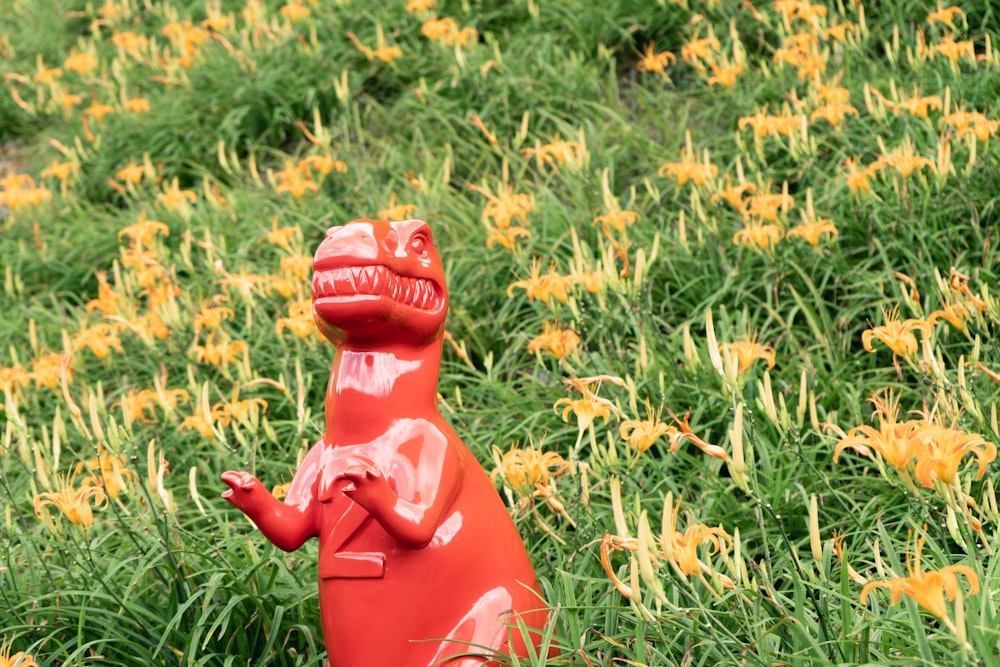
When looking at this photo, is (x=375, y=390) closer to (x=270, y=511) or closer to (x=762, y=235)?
(x=270, y=511)

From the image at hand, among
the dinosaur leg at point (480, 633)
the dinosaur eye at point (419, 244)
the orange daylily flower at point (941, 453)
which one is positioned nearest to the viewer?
the orange daylily flower at point (941, 453)

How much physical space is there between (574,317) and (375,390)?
1.30m

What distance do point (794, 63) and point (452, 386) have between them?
89.7 inches

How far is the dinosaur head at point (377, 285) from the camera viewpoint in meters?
2.10

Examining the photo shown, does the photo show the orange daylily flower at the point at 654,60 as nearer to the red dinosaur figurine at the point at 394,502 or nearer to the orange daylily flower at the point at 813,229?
the orange daylily flower at the point at 813,229

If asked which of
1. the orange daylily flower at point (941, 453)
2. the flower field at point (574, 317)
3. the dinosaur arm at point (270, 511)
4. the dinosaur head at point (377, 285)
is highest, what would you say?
the dinosaur head at point (377, 285)

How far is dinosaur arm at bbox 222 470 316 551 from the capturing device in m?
2.09

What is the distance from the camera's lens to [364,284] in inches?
82.4

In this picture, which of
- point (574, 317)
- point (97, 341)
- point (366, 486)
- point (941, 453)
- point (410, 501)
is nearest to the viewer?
point (941, 453)

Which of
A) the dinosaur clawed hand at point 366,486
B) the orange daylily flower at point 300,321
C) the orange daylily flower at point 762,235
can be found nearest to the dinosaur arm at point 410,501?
the dinosaur clawed hand at point 366,486

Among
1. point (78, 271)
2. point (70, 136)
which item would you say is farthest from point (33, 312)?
point (70, 136)

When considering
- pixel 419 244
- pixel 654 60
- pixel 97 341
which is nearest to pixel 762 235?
pixel 419 244

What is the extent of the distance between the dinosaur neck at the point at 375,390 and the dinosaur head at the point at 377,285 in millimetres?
35

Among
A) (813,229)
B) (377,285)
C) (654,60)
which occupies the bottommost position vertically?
(813,229)
